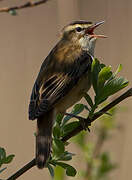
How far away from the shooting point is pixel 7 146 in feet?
17.6

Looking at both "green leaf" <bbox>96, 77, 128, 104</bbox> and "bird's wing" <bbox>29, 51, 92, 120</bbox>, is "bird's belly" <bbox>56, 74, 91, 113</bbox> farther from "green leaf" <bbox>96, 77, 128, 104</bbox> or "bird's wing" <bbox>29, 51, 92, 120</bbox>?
"green leaf" <bbox>96, 77, 128, 104</bbox>

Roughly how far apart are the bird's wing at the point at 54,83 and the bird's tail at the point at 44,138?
2.9 inches

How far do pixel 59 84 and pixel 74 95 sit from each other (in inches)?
4.6

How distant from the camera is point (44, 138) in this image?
2428 mm

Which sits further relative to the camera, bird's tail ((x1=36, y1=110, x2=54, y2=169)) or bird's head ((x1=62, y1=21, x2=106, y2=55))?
bird's head ((x1=62, y1=21, x2=106, y2=55))

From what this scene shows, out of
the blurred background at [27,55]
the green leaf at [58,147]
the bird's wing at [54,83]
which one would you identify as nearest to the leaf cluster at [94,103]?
the green leaf at [58,147]

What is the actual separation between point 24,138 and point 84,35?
239 centimetres

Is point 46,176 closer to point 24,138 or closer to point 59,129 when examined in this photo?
point 24,138

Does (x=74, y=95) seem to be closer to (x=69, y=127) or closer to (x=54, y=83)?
(x=54, y=83)

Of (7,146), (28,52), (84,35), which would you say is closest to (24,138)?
(7,146)

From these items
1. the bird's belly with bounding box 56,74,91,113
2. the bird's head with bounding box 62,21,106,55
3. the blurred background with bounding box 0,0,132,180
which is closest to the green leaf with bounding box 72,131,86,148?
the bird's belly with bounding box 56,74,91,113

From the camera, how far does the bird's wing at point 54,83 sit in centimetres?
266

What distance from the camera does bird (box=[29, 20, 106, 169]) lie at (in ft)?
8.40

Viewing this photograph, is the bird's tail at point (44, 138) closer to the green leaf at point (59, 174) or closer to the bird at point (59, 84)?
the bird at point (59, 84)
